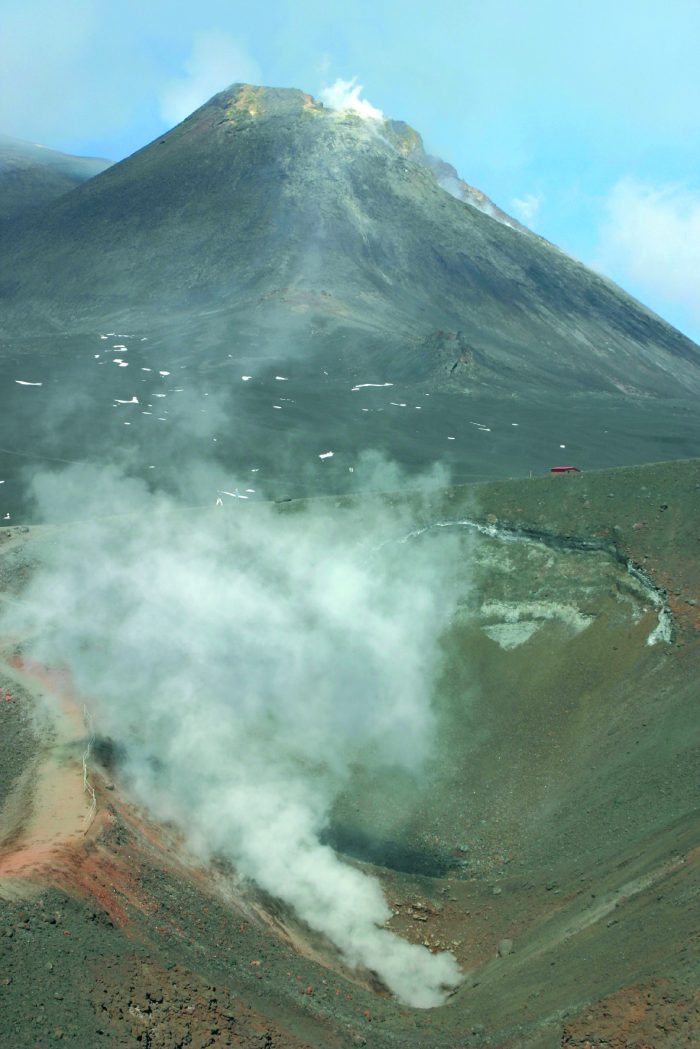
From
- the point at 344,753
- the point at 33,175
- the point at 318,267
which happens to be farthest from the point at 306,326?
the point at 33,175

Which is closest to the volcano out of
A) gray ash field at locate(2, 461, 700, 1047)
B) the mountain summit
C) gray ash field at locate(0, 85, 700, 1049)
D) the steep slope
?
→ the mountain summit

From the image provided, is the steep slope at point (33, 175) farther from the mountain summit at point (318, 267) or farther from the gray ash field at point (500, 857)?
the gray ash field at point (500, 857)

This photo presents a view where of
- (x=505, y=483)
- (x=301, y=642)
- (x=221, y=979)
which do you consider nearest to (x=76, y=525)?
(x=301, y=642)

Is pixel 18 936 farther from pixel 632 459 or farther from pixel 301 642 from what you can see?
pixel 632 459

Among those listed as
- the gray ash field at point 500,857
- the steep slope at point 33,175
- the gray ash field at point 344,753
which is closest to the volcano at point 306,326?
the gray ash field at point 344,753

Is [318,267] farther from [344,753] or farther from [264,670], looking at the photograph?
[344,753]

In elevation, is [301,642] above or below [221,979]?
above
